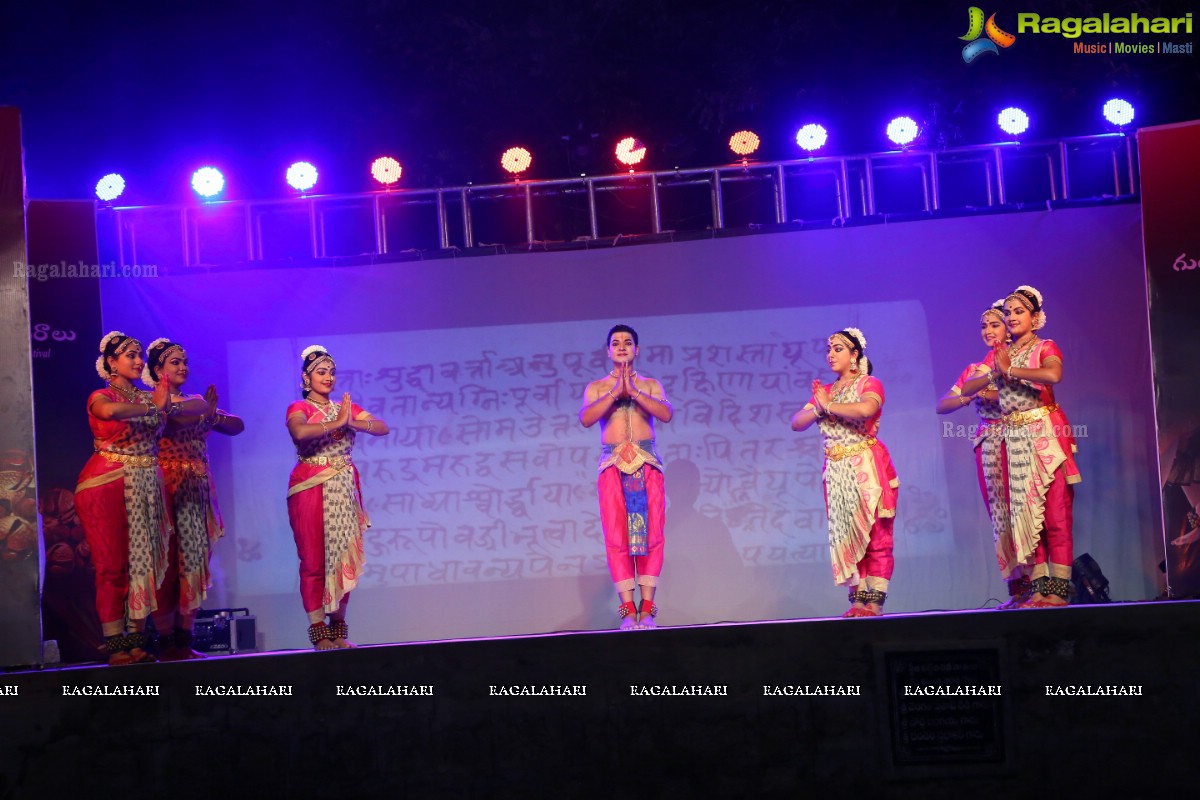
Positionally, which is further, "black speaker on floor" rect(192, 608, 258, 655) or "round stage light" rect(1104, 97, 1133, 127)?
"round stage light" rect(1104, 97, 1133, 127)

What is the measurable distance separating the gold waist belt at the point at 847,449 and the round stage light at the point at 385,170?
2.99 meters

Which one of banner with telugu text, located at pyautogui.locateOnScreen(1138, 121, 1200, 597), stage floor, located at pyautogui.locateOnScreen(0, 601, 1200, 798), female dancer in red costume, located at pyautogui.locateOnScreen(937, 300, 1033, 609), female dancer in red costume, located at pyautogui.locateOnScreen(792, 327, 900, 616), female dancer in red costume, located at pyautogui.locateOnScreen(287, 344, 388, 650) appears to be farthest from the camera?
banner with telugu text, located at pyautogui.locateOnScreen(1138, 121, 1200, 597)

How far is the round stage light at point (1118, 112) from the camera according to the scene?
6.77m

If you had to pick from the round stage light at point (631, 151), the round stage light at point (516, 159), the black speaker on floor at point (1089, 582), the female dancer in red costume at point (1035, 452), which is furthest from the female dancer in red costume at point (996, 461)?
the round stage light at point (516, 159)

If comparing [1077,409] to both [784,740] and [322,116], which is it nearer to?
[784,740]

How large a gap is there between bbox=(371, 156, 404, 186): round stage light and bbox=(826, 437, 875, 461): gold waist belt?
299 centimetres

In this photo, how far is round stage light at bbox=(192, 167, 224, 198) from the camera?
680cm

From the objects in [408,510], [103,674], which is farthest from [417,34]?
[103,674]

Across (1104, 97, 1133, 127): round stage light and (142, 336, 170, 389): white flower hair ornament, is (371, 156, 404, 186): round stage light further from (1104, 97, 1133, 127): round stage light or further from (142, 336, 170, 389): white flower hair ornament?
(1104, 97, 1133, 127): round stage light

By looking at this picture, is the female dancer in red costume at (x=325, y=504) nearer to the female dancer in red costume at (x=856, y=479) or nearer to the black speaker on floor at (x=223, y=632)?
the black speaker on floor at (x=223, y=632)

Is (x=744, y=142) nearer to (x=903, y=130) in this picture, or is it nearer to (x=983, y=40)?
(x=903, y=130)

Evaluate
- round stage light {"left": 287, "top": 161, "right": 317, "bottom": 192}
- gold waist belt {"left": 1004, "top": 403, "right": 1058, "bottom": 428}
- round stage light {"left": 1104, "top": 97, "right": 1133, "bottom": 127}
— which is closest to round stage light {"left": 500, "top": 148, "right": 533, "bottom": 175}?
round stage light {"left": 287, "top": 161, "right": 317, "bottom": 192}

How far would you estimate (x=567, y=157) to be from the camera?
305 inches

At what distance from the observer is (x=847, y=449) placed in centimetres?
534
